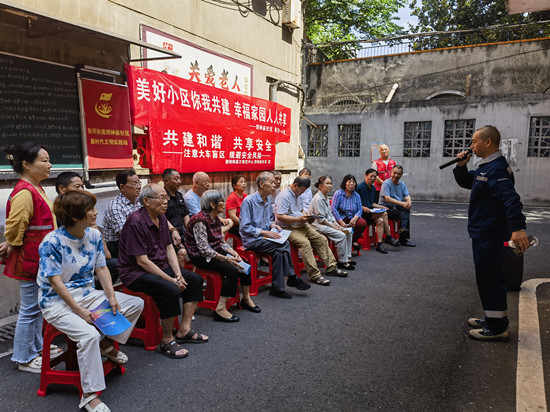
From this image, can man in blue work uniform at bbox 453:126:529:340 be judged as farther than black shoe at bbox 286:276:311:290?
No

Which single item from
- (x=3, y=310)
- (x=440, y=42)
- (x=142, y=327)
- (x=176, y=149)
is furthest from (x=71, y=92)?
(x=440, y=42)

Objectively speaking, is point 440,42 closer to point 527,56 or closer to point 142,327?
point 527,56

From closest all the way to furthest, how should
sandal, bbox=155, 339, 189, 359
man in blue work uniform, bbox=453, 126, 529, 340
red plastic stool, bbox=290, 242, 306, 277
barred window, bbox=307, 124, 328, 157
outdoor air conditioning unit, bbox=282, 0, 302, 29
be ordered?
sandal, bbox=155, 339, 189, 359 → man in blue work uniform, bbox=453, 126, 529, 340 → red plastic stool, bbox=290, 242, 306, 277 → outdoor air conditioning unit, bbox=282, 0, 302, 29 → barred window, bbox=307, 124, 328, 157

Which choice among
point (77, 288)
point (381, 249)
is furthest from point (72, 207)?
point (381, 249)

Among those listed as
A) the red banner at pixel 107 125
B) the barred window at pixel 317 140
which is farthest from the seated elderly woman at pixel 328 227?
the barred window at pixel 317 140

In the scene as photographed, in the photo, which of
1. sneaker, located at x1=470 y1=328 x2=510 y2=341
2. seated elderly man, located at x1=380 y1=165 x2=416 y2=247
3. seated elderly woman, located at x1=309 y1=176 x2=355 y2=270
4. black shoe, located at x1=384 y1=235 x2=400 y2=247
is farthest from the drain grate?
seated elderly man, located at x1=380 y1=165 x2=416 y2=247

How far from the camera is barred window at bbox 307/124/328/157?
1684 centimetres

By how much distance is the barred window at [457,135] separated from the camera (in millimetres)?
14102

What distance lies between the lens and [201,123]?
634 centimetres

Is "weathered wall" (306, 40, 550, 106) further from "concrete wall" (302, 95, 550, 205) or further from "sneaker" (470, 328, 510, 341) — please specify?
"sneaker" (470, 328, 510, 341)

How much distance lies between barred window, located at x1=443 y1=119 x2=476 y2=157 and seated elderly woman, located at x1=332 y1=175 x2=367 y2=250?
8802mm

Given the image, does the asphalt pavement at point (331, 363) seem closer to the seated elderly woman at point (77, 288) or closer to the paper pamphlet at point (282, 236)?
the seated elderly woman at point (77, 288)

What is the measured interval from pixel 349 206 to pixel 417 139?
9404 millimetres

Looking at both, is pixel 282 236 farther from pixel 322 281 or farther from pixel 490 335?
pixel 490 335
